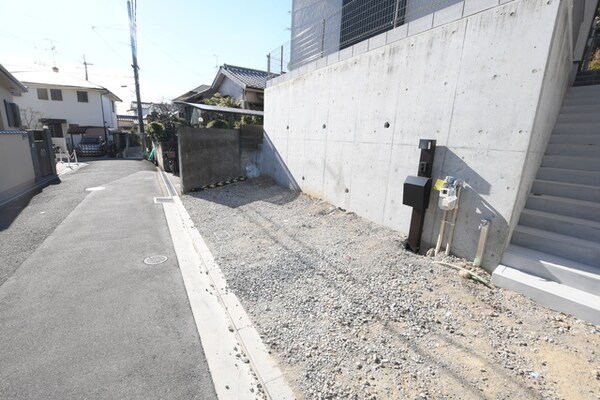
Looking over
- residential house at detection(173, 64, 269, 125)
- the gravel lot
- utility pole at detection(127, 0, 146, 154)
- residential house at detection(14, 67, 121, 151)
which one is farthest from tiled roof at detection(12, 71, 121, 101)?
the gravel lot

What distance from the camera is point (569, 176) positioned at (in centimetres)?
396

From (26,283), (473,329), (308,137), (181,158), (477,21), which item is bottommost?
(26,283)

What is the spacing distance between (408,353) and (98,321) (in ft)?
10.7

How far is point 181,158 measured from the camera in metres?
8.71

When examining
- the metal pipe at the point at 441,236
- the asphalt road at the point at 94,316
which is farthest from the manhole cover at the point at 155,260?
the metal pipe at the point at 441,236

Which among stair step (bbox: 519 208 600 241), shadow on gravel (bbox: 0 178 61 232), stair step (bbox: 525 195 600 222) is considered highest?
stair step (bbox: 525 195 600 222)

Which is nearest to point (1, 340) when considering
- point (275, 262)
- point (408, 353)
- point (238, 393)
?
point (238, 393)

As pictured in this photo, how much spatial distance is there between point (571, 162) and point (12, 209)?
12081 millimetres

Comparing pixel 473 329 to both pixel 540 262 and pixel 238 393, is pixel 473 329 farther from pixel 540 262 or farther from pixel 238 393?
pixel 238 393

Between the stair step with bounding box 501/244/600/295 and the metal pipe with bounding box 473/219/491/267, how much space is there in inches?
9.8

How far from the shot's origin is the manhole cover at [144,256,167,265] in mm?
4422

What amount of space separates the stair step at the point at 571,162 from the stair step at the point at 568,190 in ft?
1.33

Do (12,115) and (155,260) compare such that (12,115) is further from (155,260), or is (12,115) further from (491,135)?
(491,135)

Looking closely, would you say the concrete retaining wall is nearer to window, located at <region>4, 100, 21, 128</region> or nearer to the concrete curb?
the concrete curb
